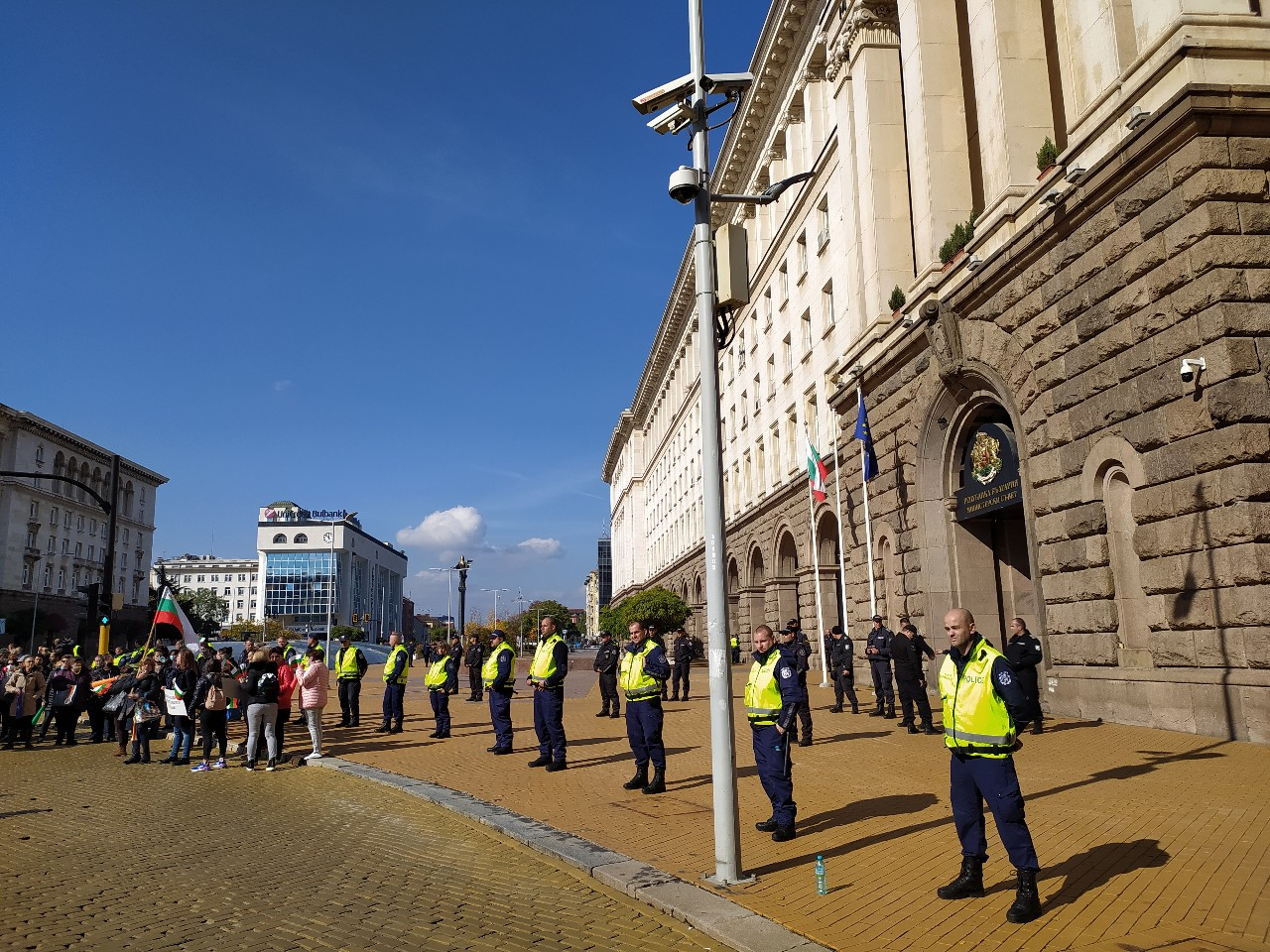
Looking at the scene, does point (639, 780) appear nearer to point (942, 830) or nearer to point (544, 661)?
point (544, 661)

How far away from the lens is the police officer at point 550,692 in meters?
11.8

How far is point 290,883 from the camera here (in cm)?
658

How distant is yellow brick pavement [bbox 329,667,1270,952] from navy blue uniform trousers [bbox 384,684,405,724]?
10.3 ft

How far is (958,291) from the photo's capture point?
652 inches

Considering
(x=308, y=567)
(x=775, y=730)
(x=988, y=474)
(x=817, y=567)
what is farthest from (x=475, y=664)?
(x=308, y=567)

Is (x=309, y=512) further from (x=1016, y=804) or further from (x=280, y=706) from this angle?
(x=1016, y=804)

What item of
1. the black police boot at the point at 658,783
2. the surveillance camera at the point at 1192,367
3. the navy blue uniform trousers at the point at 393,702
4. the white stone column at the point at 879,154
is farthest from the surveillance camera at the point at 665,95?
the white stone column at the point at 879,154

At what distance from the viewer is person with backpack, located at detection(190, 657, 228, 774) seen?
45.8 ft

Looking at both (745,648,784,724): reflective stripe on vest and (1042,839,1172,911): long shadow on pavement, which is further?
(745,648,784,724): reflective stripe on vest

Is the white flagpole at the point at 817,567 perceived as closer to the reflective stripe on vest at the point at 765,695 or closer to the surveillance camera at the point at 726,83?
the reflective stripe on vest at the point at 765,695

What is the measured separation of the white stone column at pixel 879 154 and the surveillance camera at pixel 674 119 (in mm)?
15003

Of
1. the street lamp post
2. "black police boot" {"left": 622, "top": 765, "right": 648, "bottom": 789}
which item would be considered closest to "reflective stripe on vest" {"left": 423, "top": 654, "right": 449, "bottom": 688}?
"black police boot" {"left": 622, "top": 765, "right": 648, "bottom": 789}

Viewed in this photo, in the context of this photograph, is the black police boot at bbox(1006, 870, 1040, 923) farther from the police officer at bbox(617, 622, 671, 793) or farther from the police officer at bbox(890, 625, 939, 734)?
the police officer at bbox(890, 625, 939, 734)

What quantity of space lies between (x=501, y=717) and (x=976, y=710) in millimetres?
9068
